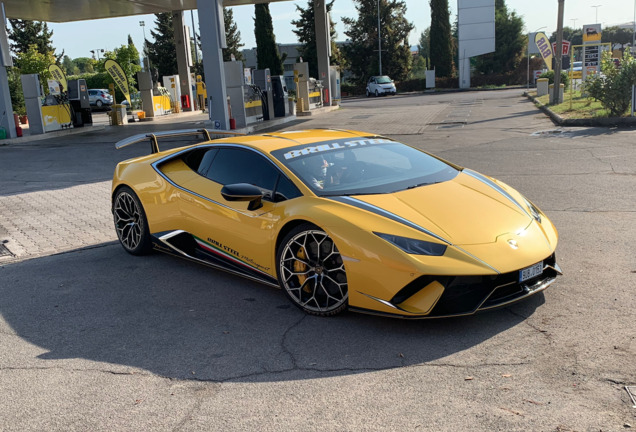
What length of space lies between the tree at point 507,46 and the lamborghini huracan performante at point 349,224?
57.6 m

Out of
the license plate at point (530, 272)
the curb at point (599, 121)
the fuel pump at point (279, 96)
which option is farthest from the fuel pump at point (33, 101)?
the license plate at point (530, 272)

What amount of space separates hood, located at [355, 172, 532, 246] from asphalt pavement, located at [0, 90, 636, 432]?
60 centimetres

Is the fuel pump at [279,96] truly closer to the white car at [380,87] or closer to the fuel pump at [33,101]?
the fuel pump at [33,101]

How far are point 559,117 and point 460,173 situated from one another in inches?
571

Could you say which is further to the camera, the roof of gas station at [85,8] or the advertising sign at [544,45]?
the advertising sign at [544,45]

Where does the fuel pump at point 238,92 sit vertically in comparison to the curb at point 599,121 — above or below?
above

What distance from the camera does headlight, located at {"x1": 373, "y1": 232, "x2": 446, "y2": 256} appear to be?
4.08 meters

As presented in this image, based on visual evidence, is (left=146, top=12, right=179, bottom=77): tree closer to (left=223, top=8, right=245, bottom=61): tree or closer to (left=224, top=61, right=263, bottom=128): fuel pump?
(left=223, top=8, right=245, bottom=61): tree

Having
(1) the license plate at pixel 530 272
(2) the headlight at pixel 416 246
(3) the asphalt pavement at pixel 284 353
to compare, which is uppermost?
(2) the headlight at pixel 416 246

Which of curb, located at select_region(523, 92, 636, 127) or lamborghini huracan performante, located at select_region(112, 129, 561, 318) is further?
curb, located at select_region(523, 92, 636, 127)

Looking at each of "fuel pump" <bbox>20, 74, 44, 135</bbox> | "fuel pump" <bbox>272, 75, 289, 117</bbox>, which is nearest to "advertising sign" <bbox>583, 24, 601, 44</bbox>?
"fuel pump" <bbox>272, 75, 289, 117</bbox>

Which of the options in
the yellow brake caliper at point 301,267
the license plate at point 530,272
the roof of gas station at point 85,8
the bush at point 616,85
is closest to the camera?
the license plate at point 530,272

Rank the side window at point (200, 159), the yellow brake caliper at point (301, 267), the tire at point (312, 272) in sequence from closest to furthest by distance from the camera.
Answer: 1. the tire at point (312, 272)
2. the yellow brake caliper at point (301, 267)
3. the side window at point (200, 159)

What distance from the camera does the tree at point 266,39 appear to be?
172 ft
